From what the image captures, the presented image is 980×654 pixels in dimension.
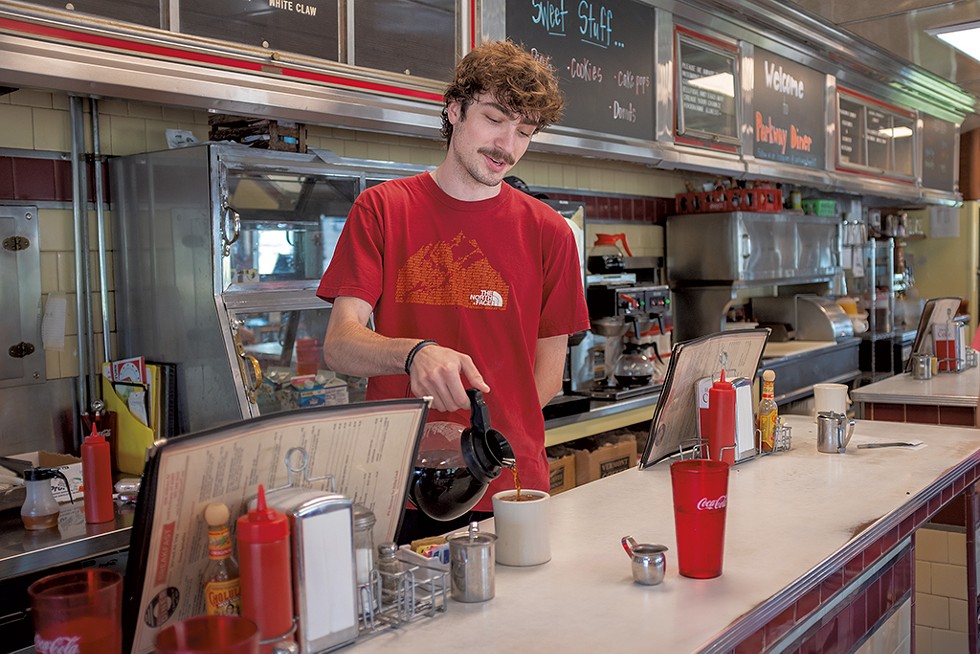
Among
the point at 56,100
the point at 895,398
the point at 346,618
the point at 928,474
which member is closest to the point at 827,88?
the point at 895,398

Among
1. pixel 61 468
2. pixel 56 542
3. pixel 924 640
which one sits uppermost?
pixel 61 468

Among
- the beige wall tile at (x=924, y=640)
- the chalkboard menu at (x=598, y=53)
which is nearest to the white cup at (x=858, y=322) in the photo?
the chalkboard menu at (x=598, y=53)

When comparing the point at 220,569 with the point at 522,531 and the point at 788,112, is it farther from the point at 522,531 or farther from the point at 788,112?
the point at 788,112

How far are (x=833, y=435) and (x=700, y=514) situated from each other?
4.13ft

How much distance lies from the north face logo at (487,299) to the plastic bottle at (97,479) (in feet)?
3.38

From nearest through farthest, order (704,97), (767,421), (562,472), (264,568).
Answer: (264,568), (767,421), (562,472), (704,97)

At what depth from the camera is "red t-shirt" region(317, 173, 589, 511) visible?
210 cm

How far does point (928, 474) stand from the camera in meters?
2.35

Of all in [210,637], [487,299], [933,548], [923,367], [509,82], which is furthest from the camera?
[923,367]

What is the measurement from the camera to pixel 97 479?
238cm

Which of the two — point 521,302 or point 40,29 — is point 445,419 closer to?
point 521,302

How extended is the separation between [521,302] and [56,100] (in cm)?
179

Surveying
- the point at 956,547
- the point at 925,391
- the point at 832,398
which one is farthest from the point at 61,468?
the point at 925,391

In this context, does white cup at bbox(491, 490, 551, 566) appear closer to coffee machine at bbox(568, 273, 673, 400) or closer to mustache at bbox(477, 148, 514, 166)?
mustache at bbox(477, 148, 514, 166)
